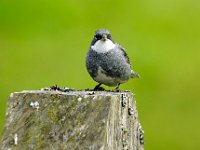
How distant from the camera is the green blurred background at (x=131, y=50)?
12008mm

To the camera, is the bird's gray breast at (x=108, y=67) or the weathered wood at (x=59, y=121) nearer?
the weathered wood at (x=59, y=121)

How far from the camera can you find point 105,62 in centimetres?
621

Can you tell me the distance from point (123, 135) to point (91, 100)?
0.40 metres

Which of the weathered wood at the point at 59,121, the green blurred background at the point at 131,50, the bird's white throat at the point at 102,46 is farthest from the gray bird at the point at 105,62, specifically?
the green blurred background at the point at 131,50

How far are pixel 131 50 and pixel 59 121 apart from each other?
956 cm

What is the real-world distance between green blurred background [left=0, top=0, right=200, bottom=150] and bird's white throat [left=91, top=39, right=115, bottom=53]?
5084 mm

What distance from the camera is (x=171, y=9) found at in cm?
1552

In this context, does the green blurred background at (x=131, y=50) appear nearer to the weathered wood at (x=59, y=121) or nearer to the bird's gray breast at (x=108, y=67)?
the bird's gray breast at (x=108, y=67)

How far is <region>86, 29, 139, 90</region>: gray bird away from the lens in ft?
20.3

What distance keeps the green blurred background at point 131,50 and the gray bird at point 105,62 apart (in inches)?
200

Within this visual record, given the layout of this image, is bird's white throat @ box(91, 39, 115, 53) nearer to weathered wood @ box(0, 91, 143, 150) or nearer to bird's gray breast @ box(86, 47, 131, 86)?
bird's gray breast @ box(86, 47, 131, 86)

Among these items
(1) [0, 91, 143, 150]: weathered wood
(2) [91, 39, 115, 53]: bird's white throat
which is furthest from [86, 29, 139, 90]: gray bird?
(1) [0, 91, 143, 150]: weathered wood

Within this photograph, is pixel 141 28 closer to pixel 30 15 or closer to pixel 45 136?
pixel 30 15

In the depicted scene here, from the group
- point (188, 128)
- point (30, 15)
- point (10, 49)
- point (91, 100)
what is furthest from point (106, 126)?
point (30, 15)
